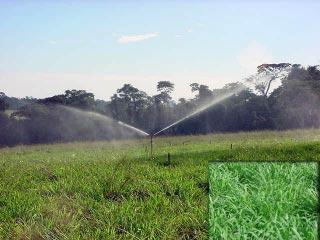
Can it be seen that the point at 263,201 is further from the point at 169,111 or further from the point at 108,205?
Result: the point at 169,111

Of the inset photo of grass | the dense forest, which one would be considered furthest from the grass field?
the dense forest

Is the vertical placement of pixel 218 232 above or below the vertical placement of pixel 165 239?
above

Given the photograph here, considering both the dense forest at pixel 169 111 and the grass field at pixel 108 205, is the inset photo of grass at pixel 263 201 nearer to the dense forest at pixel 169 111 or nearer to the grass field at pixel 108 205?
the grass field at pixel 108 205

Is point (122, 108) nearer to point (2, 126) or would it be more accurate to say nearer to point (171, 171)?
point (2, 126)

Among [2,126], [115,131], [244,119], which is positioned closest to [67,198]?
[115,131]

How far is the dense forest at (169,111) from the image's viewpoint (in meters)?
49.0

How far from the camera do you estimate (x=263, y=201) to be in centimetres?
356

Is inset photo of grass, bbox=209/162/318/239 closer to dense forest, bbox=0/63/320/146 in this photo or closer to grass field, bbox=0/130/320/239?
grass field, bbox=0/130/320/239

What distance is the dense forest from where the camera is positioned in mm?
49000

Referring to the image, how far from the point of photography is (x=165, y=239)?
5.30m

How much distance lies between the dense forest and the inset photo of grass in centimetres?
3970

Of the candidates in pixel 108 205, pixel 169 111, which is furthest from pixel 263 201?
pixel 169 111

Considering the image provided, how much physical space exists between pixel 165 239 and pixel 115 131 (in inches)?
1635

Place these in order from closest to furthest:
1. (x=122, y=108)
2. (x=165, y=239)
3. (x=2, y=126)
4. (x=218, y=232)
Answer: (x=218, y=232)
(x=165, y=239)
(x=2, y=126)
(x=122, y=108)
